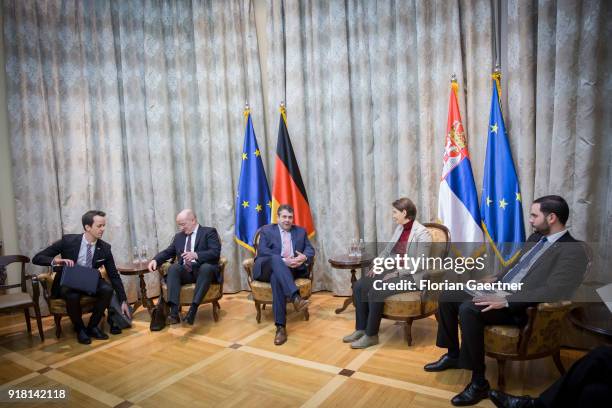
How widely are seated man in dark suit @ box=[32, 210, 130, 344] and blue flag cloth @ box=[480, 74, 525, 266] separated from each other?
3.57 meters

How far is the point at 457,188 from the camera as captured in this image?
3953mm

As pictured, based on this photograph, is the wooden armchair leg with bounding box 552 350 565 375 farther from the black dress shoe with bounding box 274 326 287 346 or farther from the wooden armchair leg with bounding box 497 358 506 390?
the black dress shoe with bounding box 274 326 287 346

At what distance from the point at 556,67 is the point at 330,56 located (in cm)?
230

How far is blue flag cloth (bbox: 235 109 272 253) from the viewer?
5.07 m

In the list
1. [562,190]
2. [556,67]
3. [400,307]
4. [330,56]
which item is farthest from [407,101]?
[400,307]

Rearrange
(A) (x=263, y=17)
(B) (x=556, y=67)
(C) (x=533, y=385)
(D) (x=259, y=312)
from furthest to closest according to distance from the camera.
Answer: (A) (x=263, y=17) → (D) (x=259, y=312) → (B) (x=556, y=67) → (C) (x=533, y=385)

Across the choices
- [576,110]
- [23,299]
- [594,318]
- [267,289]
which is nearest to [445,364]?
[594,318]

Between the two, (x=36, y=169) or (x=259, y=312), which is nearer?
(x=259, y=312)

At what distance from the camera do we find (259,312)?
427 centimetres

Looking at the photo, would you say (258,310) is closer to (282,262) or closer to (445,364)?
(282,262)

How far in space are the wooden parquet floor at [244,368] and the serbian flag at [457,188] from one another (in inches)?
37.1

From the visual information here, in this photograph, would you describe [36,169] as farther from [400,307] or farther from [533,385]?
[533,385]

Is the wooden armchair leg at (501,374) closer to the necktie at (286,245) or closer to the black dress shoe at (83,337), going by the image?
the necktie at (286,245)

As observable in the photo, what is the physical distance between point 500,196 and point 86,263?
392cm
